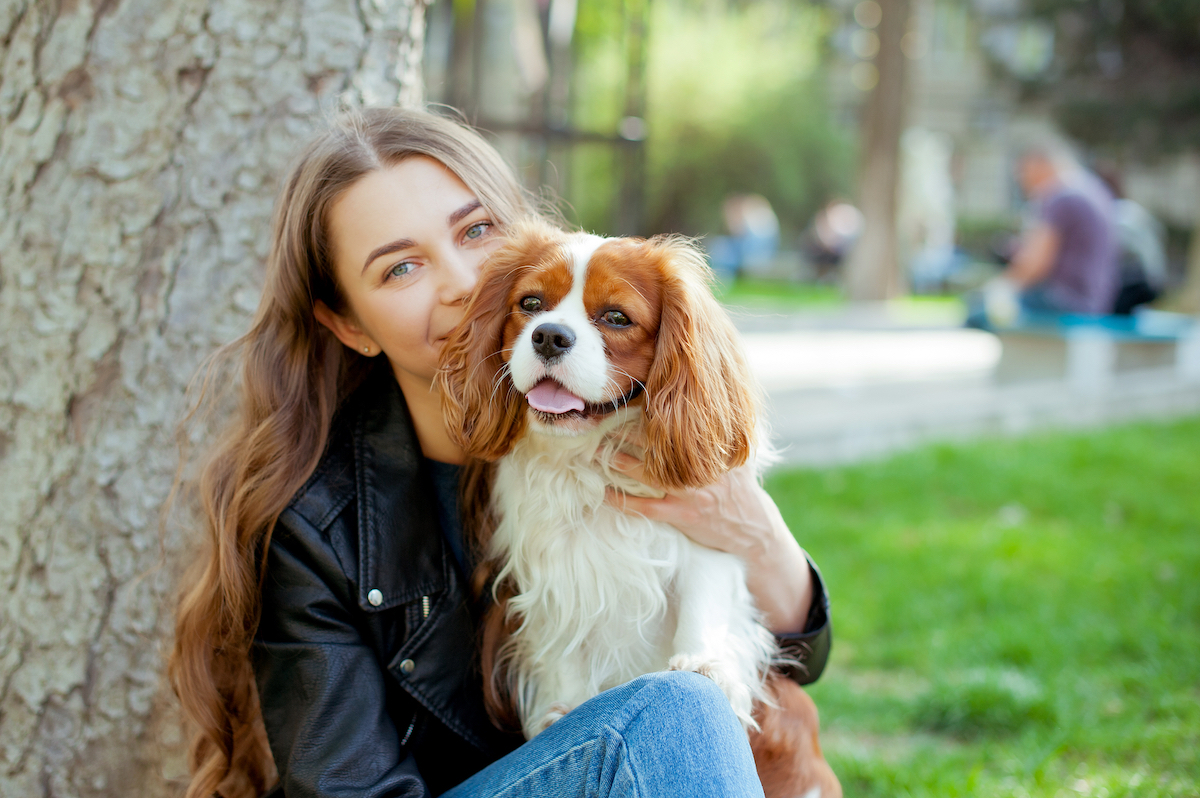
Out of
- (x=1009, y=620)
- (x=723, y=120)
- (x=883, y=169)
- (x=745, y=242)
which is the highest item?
(x=723, y=120)

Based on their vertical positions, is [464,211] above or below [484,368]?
above

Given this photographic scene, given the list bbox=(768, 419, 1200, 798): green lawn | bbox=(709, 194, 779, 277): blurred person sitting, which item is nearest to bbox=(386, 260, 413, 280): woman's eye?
bbox=(768, 419, 1200, 798): green lawn

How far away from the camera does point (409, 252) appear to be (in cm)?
193

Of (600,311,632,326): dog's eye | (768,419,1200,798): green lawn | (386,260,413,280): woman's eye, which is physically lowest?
(768,419,1200,798): green lawn

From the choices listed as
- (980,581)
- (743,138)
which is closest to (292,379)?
(980,581)

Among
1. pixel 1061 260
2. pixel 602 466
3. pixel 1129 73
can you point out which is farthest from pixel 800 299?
pixel 602 466

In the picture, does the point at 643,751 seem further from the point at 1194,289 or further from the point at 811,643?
the point at 1194,289

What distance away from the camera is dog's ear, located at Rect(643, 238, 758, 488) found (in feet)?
5.84

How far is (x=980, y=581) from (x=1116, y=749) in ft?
4.12

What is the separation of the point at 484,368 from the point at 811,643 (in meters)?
1.01

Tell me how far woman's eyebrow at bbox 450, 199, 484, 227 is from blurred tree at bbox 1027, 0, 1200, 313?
→ 21766 mm

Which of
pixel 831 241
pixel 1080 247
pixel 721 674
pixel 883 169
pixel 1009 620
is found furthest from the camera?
pixel 831 241

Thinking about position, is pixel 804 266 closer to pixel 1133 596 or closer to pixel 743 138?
pixel 743 138

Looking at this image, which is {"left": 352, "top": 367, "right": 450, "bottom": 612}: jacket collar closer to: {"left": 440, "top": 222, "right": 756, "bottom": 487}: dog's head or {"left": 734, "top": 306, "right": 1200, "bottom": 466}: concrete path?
{"left": 440, "top": 222, "right": 756, "bottom": 487}: dog's head
